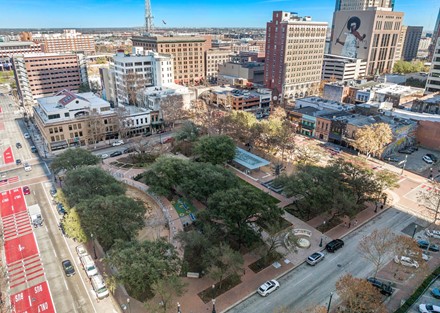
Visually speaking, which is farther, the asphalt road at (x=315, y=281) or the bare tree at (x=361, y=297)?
the asphalt road at (x=315, y=281)

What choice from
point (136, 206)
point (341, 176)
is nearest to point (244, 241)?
point (136, 206)

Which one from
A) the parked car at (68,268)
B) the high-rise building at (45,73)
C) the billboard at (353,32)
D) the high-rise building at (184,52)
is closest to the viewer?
the parked car at (68,268)

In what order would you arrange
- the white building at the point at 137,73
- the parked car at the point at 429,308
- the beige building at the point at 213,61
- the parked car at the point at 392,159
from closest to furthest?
the parked car at the point at 429,308, the parked car at the point at 392,159, the white building at the point at 137,73, the beige building at the point at 213,61

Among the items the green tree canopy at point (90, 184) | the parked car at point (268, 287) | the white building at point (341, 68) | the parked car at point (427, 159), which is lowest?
the parked car at point (268, 287)

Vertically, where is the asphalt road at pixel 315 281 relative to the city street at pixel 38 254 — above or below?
above

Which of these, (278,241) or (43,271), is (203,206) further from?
(43,271)

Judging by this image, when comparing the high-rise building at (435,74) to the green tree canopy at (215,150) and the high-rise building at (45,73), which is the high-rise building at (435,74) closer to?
the green tree canopy at (215,150)

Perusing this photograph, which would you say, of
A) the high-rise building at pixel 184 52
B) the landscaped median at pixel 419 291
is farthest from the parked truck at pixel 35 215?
the high-rise building at pixel 184 52

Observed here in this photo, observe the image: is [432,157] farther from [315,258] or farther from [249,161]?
[315,258]
